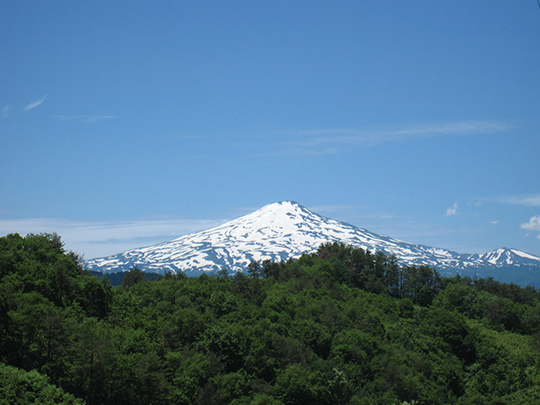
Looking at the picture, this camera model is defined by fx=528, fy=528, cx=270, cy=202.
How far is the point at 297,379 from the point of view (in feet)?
151

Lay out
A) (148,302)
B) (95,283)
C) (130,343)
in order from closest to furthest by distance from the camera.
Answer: (130,343), (95,283), (148,302)

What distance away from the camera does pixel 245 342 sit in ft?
167

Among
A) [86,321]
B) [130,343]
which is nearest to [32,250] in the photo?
[86,321]

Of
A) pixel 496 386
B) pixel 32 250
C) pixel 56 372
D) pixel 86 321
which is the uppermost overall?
pixel 32 250

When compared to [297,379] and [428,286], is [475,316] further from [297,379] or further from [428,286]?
[297,379]

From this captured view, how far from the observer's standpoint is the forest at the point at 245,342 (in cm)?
3722

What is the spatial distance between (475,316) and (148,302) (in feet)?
175

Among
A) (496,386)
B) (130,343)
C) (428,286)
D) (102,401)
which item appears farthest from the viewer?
(428,286)

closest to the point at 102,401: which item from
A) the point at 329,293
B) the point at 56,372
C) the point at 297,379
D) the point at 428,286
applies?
the point at 56,372

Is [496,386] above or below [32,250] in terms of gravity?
below

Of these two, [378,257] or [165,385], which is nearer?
[165,385]

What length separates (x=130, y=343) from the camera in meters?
40.8

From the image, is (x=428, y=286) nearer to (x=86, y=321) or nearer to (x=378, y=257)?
(x=378, y=257)

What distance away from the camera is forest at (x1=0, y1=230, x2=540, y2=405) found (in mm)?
37219
